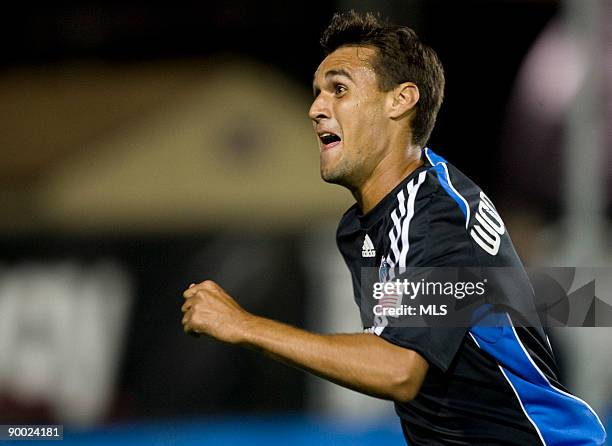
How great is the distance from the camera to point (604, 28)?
5.72 m

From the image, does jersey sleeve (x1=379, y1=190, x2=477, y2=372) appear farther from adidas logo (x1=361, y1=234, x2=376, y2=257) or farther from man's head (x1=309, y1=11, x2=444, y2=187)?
man's head (x1=309, y1=11, x2=444, y2=187)

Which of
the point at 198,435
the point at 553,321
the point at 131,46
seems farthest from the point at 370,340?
the point at 131,46

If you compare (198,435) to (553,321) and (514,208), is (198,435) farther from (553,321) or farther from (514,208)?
(553,321)

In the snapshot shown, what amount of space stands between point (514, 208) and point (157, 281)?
2.25m

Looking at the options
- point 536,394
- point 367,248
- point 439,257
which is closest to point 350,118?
point 367,248

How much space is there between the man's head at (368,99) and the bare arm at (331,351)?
2.40 feet

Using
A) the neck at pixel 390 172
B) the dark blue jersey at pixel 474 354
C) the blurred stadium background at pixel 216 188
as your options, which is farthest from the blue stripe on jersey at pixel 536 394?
the blurred stadium background at pixel 216 188

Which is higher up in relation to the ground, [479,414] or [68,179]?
[68,179]

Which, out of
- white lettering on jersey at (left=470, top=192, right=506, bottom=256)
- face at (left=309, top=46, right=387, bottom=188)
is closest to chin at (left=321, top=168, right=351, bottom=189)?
face at (left=309, top=46, right=387, bottom=188)

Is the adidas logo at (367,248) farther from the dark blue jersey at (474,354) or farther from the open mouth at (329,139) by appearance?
the open mouth at (329,139)

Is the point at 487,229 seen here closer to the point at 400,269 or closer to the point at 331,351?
the point at 400,269

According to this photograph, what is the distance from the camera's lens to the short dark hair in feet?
11.8

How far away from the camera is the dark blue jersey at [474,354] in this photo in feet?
10.0

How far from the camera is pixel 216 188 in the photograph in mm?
8898
